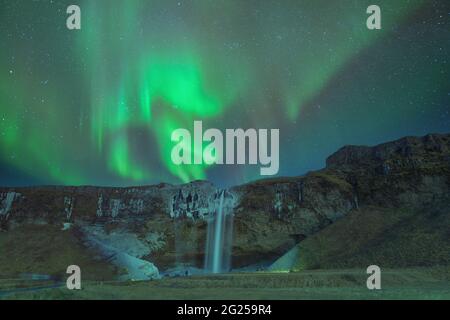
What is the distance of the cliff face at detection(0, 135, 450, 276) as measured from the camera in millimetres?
109750

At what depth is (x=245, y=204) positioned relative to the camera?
122m

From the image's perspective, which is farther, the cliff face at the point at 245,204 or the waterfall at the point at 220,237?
the waterfall at the point at 220,237

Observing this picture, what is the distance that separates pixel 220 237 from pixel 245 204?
11.0 metres

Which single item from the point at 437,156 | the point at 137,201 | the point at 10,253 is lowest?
the point at 10,253

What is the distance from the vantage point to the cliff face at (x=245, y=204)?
110 m

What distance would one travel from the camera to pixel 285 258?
3740 inches

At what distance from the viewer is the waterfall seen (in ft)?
372

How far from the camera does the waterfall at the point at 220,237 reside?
4466 inches

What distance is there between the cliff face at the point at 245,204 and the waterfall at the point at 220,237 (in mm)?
1164

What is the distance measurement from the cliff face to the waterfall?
116 centimetres

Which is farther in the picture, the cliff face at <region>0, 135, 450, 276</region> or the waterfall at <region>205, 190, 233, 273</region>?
the waterfall at <region>205, 190, 233, 273</region>
